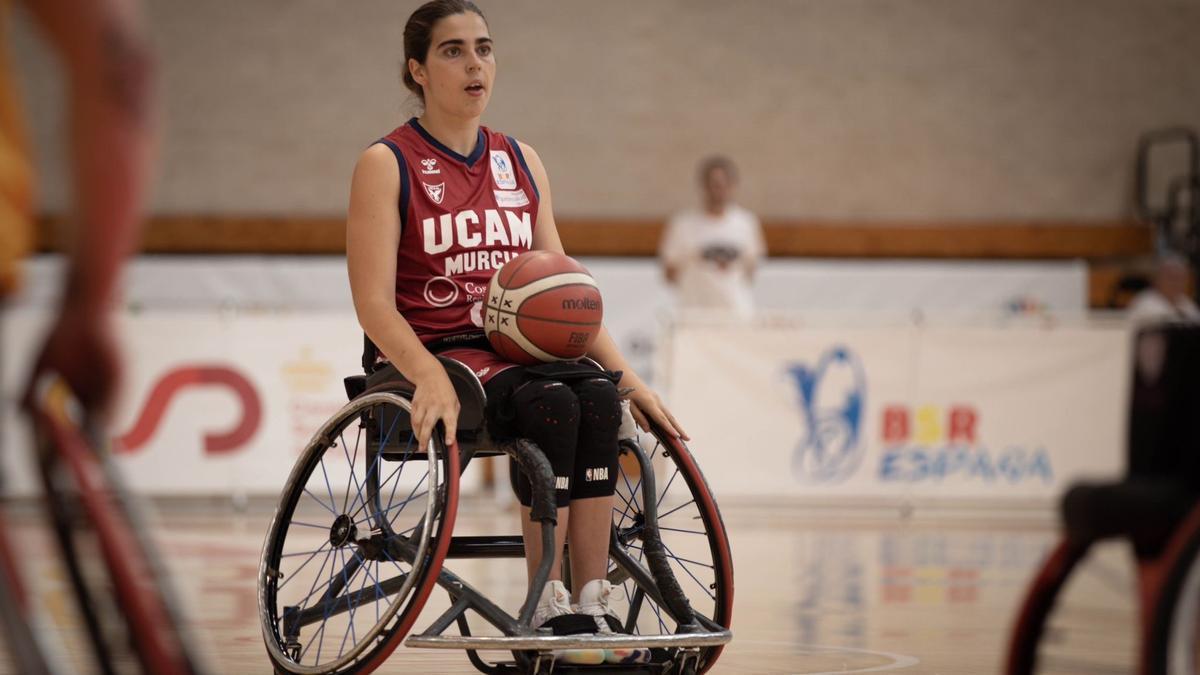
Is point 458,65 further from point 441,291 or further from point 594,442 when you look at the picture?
point 594,442

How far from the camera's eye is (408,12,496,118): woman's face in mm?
2871

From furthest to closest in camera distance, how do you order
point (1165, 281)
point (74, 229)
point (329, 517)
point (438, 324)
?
1. point (1165, 281)
2. point (329, 517)
3. point (438, 324)
4. point (74, 229)

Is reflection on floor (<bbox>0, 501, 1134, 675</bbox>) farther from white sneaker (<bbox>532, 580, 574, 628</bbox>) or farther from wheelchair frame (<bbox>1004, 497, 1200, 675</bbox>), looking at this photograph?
wheelchair frame (<bbox>1004, 497, 1200, 675</bbox>)

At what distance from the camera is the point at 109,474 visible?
3.80ft

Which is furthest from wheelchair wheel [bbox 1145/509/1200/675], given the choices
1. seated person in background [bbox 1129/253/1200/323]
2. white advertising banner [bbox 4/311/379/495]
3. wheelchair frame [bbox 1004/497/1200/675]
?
seated person in background [bbox 1129/253/1200/323]

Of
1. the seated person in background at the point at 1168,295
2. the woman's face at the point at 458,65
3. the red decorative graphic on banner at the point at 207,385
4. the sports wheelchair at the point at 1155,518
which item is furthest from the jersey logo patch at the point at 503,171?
the seated person in background at the point at 1168,295

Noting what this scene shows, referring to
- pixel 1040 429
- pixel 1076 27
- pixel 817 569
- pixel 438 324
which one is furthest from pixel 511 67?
pixel 438 324

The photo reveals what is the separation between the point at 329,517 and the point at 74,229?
6.14 meters

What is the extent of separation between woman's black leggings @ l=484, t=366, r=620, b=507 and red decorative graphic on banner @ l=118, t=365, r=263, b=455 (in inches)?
195

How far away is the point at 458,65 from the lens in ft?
9.41

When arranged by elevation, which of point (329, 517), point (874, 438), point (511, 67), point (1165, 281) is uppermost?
point (511, 67)

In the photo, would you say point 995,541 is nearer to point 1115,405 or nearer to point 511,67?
point 1115,405

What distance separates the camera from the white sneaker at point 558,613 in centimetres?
247

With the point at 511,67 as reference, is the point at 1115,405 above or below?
below
